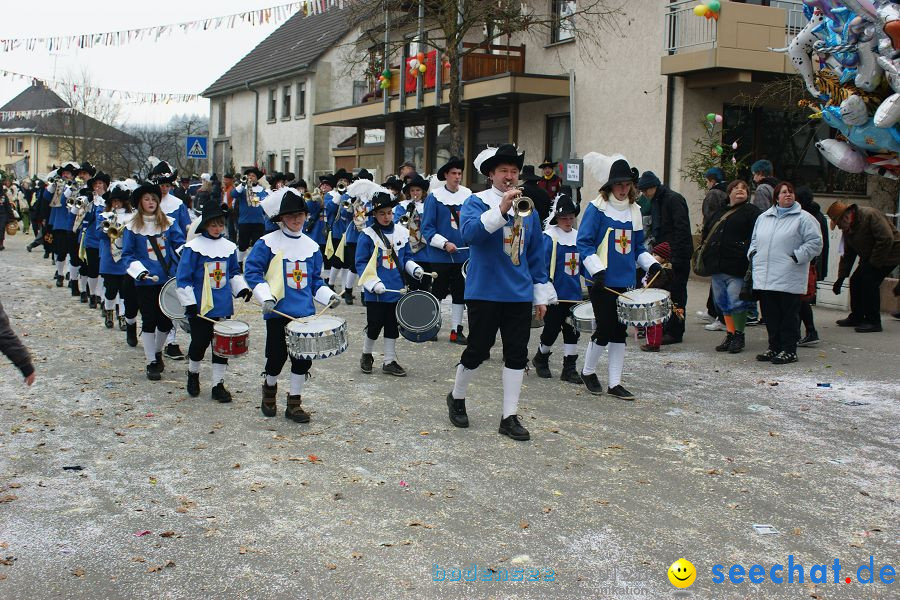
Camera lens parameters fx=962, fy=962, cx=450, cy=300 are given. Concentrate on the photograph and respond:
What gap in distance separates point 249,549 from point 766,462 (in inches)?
141

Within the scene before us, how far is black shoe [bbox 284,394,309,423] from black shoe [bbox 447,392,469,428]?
44.1 inches

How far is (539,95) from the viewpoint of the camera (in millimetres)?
23078

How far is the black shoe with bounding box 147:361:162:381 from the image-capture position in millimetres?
9117

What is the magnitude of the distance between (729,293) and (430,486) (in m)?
6.32

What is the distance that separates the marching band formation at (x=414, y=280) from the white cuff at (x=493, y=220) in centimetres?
1

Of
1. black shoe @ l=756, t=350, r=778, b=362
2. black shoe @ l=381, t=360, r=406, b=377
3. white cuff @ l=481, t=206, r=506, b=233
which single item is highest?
white cuff @ l=481, t=206, r=506, b=233

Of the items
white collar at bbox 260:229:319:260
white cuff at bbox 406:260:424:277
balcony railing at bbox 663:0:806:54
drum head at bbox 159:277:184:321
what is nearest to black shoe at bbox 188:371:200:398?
drum head at bbox 159:277:184:321

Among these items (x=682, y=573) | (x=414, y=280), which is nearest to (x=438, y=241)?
(x=414, y=280)

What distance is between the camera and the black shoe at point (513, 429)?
6.96 metres

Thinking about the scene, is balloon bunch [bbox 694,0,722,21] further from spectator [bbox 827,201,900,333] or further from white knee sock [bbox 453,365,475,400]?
white knee sock [bbox 453,365,475,400]

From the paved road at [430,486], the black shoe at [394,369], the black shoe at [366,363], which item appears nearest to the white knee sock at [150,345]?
the paved road at [430,486]

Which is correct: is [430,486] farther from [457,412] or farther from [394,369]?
[394,369]

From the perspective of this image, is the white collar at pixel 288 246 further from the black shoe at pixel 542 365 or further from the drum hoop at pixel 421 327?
the black shoe at pixel 542 365

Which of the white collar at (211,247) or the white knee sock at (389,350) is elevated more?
the white collar at (211,247)
